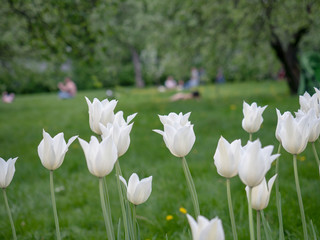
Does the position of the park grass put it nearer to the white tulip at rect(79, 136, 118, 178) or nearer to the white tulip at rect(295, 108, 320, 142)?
the white tulip at rect(295, 108, 320, 142)

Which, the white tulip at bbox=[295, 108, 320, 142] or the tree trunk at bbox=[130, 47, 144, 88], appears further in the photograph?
the tree trunk at bbox=[130, 47, 144, 88]

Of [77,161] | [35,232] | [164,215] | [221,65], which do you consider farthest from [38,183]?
[221,65]

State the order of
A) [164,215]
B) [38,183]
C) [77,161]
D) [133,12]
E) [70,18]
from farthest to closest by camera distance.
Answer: [133,12] → [70,18] → [77,161] → [38,183] → [164,215]

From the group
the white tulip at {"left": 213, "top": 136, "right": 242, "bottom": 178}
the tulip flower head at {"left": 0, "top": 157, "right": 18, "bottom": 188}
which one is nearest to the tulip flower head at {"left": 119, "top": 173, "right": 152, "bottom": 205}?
the white tulip at {"left": 213, "top": 136, "right": 242, "bottom": 178}

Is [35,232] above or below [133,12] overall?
below

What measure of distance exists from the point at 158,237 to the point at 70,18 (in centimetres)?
412

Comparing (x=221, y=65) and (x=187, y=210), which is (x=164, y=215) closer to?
(x=187, y=210)

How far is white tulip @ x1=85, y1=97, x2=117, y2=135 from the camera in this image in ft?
4.77

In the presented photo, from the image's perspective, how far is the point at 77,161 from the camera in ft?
16.3

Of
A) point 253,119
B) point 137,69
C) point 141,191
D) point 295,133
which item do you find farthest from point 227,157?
point 137,69

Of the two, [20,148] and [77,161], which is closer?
[77,161]

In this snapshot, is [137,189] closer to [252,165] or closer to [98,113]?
[98,113]

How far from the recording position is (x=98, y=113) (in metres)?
1.46

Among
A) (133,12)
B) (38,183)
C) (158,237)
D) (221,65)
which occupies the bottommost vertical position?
(158,237)
